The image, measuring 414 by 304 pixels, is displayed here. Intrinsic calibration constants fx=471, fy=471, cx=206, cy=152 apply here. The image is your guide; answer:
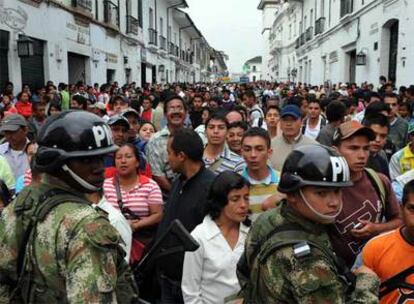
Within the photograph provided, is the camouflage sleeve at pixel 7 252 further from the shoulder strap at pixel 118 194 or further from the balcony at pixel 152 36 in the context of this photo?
the balcony at pixel 152 36

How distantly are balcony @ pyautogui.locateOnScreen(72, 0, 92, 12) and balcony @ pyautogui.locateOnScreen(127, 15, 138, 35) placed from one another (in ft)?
20.0

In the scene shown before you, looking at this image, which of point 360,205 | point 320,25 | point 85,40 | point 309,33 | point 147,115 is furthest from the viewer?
point 309,33

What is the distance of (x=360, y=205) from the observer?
273 cm

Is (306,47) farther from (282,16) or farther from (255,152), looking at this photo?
(255,152)

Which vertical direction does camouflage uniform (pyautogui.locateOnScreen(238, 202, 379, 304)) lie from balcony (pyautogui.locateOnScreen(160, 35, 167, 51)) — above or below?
below

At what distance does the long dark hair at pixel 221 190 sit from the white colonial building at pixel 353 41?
40.3 feet

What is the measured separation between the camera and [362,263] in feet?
8.29

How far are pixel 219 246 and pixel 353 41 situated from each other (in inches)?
798

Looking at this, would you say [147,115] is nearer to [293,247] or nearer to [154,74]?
[293,247]

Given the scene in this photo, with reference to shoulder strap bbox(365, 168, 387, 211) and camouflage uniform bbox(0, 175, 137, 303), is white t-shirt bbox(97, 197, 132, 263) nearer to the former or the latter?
camouflage uniform bbox(0, 175, 137, 303)

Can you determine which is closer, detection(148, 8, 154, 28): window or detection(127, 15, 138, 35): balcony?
detection(127, 15, 138, 35): balcony

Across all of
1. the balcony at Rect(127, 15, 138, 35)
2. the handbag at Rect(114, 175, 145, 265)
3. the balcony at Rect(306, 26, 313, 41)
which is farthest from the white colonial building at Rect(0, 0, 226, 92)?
the balcony at Rect(306, 26, 313, 41)

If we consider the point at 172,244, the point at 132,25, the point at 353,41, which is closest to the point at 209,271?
the point at 172,244

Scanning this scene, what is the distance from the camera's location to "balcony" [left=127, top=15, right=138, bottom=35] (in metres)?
25.0
